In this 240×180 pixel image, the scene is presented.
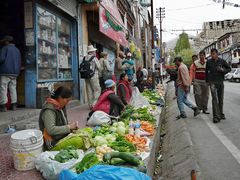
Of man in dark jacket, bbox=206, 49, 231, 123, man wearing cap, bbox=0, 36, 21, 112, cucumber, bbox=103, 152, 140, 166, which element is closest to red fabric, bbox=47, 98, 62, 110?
cucumber, bbox=103, 152, 140, 166

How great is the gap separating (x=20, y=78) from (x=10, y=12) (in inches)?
76.1

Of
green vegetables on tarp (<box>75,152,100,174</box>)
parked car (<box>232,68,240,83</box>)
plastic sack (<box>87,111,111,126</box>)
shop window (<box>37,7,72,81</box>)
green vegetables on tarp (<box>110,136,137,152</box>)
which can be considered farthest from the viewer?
parked car (<box>232,68,240,83</box>)

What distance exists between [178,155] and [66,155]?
2.96 m

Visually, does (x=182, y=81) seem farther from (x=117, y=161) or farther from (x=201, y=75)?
(x=117, y=161)

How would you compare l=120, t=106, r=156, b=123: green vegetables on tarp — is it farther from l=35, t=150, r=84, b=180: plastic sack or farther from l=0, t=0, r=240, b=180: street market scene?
l=35, t=150, r=84, b=180: plastic sack

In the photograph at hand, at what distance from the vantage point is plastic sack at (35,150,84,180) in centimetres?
337

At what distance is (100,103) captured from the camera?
6641 millimetres

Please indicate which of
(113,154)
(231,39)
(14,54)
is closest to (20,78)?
(14,54)

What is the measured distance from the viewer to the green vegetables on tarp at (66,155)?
350 cm

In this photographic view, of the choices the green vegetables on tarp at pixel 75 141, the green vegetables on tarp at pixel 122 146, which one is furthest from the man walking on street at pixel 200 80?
the green vegetables on tarp at pixel 75 141

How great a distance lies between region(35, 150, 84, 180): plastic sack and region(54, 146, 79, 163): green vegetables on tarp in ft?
0.22

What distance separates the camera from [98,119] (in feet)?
19.9

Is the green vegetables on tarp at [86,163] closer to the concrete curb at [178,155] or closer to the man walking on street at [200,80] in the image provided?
the concrete curb at [178,155]

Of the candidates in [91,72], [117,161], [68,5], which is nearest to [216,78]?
[91,72]
